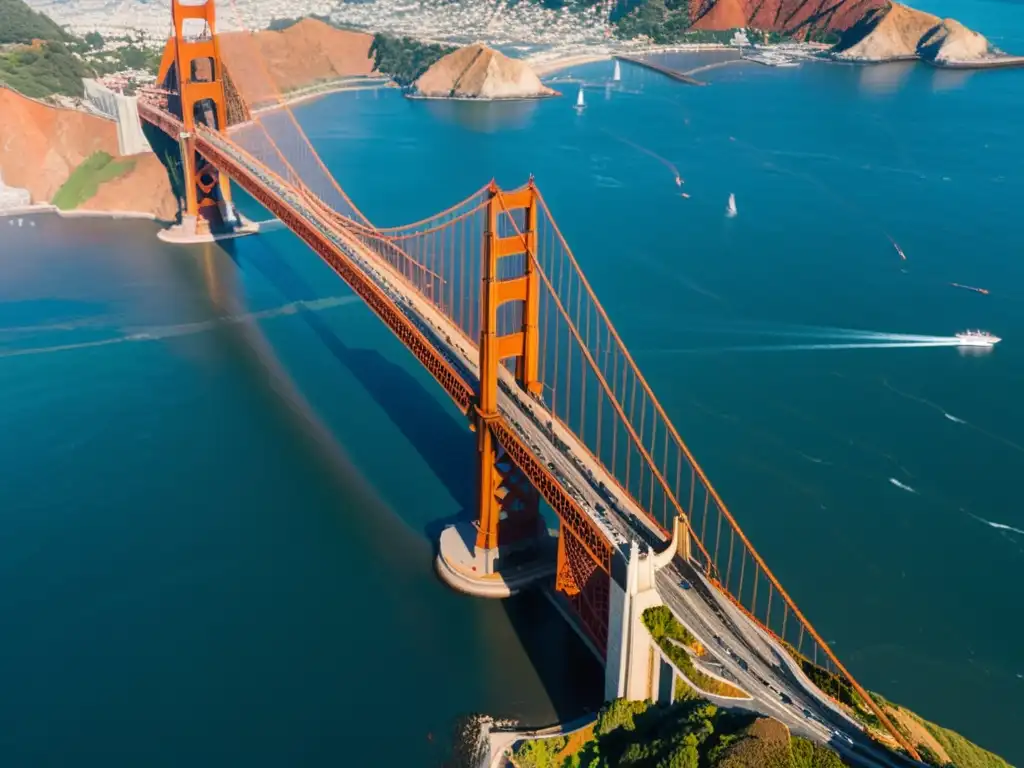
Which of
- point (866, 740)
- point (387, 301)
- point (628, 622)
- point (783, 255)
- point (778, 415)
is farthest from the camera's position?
point (783, 255)

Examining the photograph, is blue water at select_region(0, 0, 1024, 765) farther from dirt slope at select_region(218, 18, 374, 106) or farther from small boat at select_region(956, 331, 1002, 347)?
dirt slope at select_region(218, 18, 374, 106)

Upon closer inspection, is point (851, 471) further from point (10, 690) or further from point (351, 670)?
point (10, 690)

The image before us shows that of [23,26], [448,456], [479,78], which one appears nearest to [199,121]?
[23,26]

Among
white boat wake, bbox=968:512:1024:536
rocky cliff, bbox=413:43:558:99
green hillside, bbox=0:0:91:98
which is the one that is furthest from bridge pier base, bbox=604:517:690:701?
rocky cliff, bbox=413:43:558:99

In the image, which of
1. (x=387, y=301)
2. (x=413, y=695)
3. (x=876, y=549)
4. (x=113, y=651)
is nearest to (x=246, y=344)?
(x=387, y=301)

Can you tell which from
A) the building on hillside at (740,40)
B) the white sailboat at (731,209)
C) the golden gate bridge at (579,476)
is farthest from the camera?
the building on hillside at (740,40)

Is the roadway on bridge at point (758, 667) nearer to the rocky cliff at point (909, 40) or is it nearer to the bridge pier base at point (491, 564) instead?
the bridge pier base at point (491, 564)

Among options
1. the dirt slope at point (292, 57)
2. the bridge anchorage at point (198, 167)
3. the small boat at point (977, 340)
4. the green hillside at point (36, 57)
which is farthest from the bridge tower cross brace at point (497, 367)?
the dirt slope at point (292, 57)
